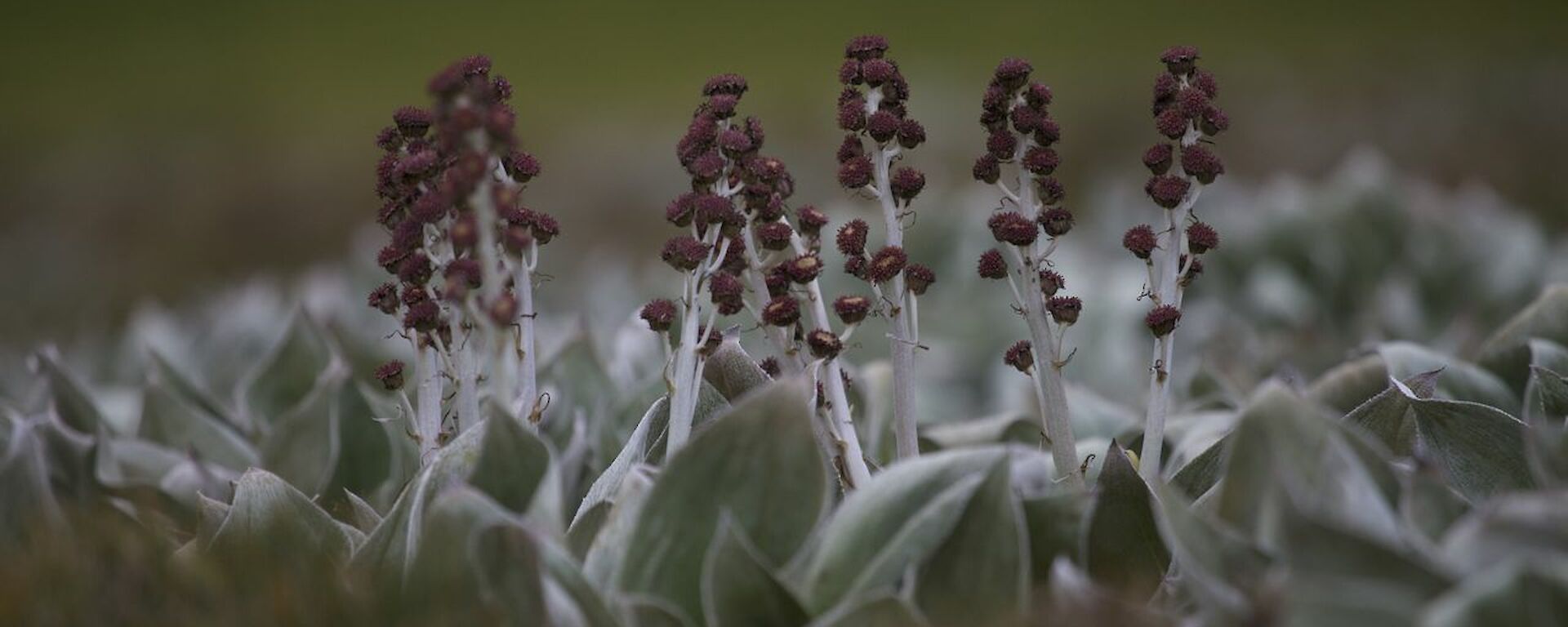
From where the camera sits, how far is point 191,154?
39.1 ft

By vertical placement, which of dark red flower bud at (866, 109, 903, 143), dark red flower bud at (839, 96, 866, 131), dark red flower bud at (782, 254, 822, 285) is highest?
dark red flower bud at (839, 96, 866, 131)

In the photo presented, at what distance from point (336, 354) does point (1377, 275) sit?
2900 millimetres

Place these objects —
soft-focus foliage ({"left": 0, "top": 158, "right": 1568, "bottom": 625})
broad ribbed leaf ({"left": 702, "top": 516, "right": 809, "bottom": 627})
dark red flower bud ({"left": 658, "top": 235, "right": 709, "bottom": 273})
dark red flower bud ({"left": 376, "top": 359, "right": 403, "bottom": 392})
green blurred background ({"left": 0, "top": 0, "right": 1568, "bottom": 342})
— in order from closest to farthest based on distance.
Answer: soft-focus foliage ({"left": 0, "top": 158, "right": 1568, "bottom": 625}) < broad ribbed leaf ({"left": 702, "top": 516, "right": 809, "bottom": 627}) < dark red flower bud ({"left": 658, "top": 235, "right": 709, "bottom": 273}) < dark red flower bud ({"left": 376, "top": 359, "right": 403, "bottom": 392}) < green blurred background ({"left": 0, "top": 0, "right": 1568, "bottom": 342})

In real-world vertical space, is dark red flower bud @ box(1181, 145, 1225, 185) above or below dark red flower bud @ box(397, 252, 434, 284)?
below

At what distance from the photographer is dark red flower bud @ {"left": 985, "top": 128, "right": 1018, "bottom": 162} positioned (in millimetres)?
1768

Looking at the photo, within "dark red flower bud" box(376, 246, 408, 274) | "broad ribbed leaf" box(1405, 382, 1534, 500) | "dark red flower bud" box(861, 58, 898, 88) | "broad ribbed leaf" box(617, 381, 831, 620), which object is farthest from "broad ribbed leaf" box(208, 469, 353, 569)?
"broad ribbed leaf" box(1405, 382, 1534, 500)

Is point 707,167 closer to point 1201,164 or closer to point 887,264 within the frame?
point 887,264

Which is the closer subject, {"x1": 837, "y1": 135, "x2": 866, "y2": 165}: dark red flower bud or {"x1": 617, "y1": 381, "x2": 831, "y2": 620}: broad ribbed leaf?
{"x1": 617, "y1": 381, "x2": 831, "y2": 620}: broad ribbed leaf

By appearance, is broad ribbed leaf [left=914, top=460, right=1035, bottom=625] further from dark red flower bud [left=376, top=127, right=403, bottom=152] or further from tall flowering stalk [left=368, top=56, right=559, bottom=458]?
dark red flower bud [left=376, top=127, right=403, bottom=152]

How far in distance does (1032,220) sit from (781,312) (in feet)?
1.16

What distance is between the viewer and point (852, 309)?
66.1 inches

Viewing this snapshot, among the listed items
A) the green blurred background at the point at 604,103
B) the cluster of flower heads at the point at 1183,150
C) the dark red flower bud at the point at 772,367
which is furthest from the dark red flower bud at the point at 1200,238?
the green blurred background at the point at 604,103

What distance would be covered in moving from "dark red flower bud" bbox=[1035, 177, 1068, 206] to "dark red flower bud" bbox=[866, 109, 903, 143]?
7.9 inches

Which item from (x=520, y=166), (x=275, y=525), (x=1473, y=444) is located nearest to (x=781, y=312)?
(x=520, y=166)
